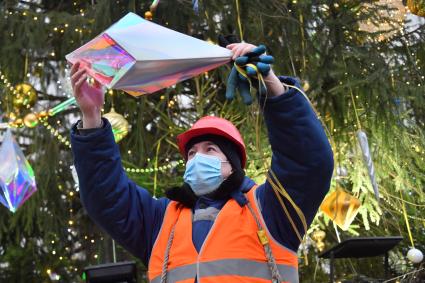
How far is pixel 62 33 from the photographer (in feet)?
24.4

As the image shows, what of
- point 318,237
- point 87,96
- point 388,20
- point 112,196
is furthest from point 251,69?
point 318,237

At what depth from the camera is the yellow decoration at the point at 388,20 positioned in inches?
258

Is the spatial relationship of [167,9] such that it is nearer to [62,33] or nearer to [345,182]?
[62,33]

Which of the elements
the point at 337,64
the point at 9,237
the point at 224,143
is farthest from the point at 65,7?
the point at 224,143

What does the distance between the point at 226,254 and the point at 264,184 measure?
345 millimetres

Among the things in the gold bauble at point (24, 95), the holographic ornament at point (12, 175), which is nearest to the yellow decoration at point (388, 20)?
the gold bauble at point (24, 95)

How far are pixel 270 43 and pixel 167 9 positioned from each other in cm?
87

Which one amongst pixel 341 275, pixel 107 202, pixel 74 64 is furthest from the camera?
pixel 341 275

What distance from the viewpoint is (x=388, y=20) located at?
662 cm

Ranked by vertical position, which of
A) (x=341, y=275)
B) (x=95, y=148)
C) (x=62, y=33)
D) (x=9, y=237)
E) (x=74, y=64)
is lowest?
(x=341, y=275)

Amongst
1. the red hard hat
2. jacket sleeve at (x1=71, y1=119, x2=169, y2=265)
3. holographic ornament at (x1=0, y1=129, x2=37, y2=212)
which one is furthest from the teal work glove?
holographic ornament at (x1=0, y1=129, x2=37, y2=212)

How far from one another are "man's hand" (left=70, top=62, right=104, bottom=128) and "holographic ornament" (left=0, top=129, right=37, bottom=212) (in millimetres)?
2564

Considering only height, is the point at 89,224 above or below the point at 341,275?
above

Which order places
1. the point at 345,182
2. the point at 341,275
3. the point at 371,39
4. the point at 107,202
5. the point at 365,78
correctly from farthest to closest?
the point at 341,275 < the point at 345,182 < the point at 371,39 < the point at 365,78 < the point at 107,202
